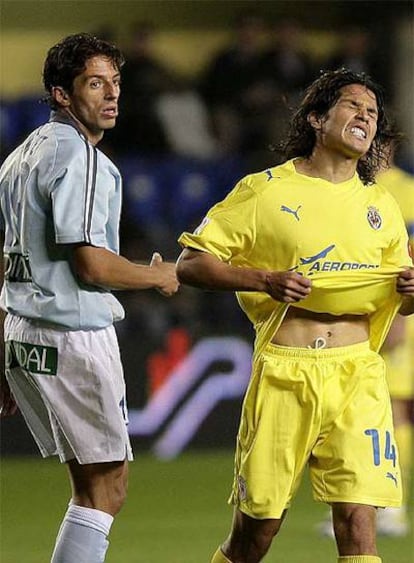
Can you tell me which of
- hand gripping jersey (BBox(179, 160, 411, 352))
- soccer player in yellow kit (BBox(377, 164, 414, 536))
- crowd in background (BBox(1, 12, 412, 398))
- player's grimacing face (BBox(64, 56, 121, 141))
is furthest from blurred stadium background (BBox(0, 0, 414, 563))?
player's grimacing face (BBox(64, 56, 121, 141))

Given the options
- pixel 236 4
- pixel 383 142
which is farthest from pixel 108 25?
pixel 383 142

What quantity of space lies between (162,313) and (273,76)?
284 centimetres

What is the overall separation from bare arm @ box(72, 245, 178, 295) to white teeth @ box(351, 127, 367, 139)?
87 cm

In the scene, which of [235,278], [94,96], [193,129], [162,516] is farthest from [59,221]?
[193,129]

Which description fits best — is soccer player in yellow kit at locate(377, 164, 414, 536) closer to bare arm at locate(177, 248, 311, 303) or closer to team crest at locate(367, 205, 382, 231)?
team crest at locate(367, 205, 382, 231)

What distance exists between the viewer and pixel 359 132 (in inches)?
209

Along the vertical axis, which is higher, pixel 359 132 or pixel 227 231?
pixel 359 132

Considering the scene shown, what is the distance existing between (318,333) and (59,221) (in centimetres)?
100

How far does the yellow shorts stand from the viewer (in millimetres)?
5215

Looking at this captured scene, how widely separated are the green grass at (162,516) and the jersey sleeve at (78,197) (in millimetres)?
2420

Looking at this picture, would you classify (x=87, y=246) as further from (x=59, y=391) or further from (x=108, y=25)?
(x=108, y=25)

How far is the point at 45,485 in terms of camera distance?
9375mm

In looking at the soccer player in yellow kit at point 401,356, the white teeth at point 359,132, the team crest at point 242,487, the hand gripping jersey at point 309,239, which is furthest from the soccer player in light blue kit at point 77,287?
the soccer player in yellow kit at point 401,356

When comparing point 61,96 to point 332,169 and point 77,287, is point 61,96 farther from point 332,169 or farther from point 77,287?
point 332,169
